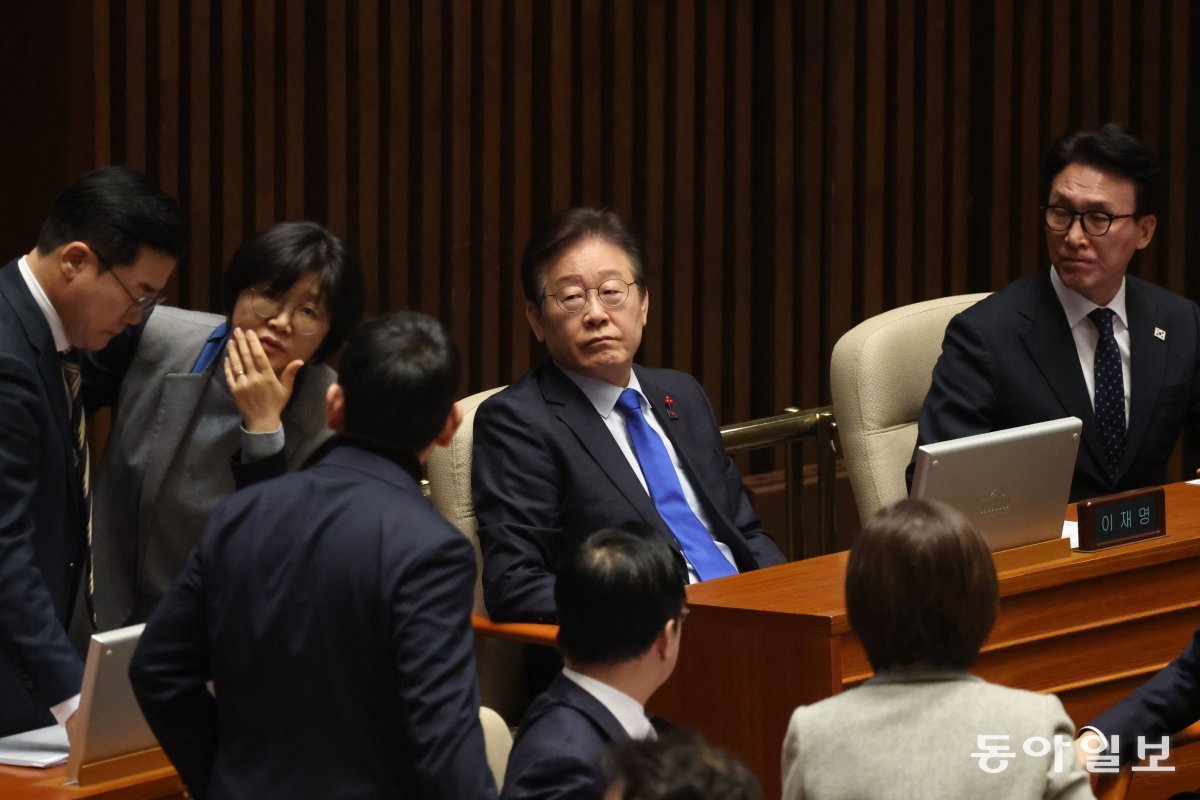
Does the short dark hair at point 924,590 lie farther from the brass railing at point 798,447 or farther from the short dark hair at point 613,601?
the brass railing at point 798,447

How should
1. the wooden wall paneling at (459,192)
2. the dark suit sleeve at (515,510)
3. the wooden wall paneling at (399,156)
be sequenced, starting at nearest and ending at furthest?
the dark suit sleeve at (515,510) < the wooden wall paneling at (399,156) < the wooden wall paneling at (459,192)

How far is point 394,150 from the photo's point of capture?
488 cm

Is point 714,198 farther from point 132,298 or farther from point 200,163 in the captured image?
point 132,298

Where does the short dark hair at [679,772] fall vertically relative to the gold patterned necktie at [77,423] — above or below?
below

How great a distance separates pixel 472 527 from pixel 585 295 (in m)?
0.52

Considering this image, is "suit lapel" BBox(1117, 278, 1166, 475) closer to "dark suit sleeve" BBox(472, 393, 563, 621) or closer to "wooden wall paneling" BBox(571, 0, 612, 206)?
"dark suit sleeve" BBox(472, 393, 563, 621)

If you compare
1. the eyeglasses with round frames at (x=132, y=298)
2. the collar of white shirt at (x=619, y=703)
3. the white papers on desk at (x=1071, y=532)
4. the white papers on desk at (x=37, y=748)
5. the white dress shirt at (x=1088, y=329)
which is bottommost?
the white papers on desk at (x=37, y=748)

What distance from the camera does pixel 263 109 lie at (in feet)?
15.3

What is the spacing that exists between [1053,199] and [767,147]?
5.15ft

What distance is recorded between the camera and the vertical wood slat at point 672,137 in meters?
4.62

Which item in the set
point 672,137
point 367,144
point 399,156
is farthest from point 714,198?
point 367,144

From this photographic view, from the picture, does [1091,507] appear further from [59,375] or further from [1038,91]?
[1038,91]

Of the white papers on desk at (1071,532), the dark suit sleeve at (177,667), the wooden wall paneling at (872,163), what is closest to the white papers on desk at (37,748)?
the dark suit sleeve at (177,667)

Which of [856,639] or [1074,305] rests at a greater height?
[1074,305]
